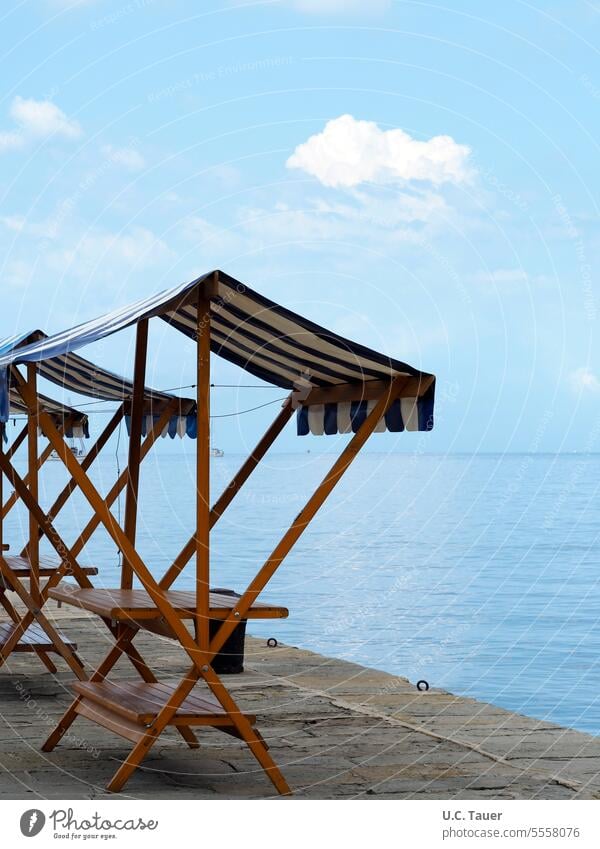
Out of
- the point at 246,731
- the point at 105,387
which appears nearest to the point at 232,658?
the point at 105,387

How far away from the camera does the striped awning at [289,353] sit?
180 inches

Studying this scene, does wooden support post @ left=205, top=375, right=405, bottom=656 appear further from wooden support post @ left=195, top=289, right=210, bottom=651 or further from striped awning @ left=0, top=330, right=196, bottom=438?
striped awning @ left=0, top=330, right=196, bottom=438

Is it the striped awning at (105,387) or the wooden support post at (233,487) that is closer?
the wooden support post at (233,487)

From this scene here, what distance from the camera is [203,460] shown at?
15.3 feet

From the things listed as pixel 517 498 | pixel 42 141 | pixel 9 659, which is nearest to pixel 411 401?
pixel 42 141

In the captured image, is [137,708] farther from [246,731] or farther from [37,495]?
[37,495]

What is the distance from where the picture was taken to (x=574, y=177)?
5352 millimetres

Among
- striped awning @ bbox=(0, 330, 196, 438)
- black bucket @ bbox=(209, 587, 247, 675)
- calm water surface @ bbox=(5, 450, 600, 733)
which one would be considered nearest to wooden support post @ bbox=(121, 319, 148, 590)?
striped awning @ bbox=(0, 330, 196, 438)

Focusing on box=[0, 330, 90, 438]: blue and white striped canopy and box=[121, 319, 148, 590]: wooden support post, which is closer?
box=[121, 319, 148, 590]: wooden support post

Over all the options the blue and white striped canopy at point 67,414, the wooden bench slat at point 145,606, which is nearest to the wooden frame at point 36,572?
the wooden bench slat at point 145,606

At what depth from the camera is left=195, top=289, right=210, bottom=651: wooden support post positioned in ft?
14.9

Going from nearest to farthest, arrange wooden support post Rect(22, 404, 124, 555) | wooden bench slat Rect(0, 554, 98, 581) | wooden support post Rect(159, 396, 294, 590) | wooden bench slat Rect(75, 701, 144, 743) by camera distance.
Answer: wooden bench slat Rect(75, 701, 144, 743) → wooden support post Rect(159, 396, 294, 590) → wooden bench slat Rect(0, 554, 98, 581) → wooden support post Rect(22, 404, 124, 555)

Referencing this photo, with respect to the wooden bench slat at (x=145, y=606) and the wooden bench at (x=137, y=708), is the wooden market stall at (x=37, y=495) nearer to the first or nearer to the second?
the wooden bench slat at (x=145, y=606)
